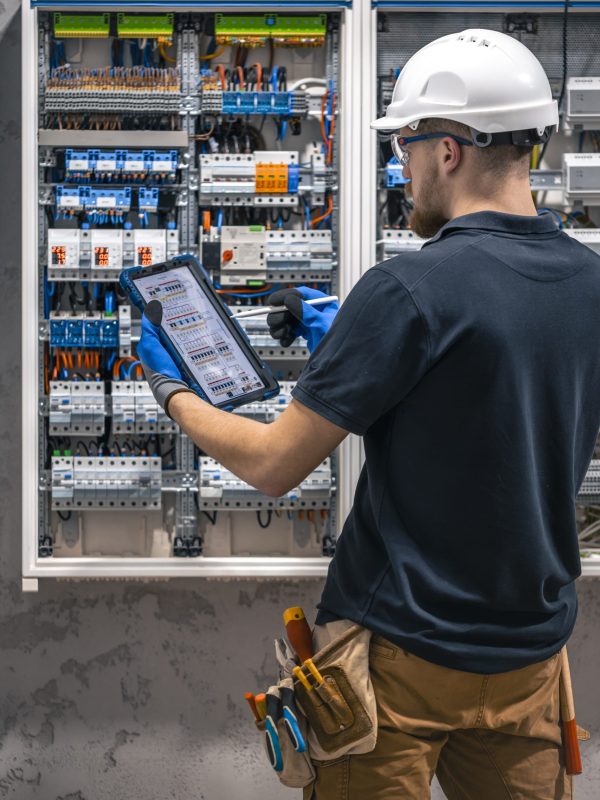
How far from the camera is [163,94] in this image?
251cm

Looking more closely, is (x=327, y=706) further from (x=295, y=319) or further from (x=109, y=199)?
(x=109, y=199)

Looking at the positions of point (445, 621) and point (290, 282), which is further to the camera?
point (290, 282)

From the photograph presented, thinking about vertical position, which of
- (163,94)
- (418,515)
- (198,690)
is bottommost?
(198,690)

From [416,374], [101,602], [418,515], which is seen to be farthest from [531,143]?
[101,602]

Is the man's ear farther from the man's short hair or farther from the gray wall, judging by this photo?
the gray wall

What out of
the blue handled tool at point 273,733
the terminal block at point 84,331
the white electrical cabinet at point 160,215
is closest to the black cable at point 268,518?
the white electrical cabinet at point 160,215

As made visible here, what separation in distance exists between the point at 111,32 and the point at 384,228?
971 mm

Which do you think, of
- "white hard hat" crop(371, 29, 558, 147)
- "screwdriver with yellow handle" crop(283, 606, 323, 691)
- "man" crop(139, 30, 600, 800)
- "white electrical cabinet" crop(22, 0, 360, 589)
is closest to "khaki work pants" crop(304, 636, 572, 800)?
"man" crop(139, 30, 600, 800)

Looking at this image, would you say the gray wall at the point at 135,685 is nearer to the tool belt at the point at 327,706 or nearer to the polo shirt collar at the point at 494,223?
the tool belt at the point at 327,706

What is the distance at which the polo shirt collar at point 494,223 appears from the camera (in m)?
1.29

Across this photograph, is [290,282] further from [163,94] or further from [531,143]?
[531,143]

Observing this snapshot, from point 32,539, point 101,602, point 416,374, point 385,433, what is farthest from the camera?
point 101,602

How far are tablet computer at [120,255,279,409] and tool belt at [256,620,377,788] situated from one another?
26.5 inches

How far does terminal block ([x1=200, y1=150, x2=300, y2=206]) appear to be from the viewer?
2533 millimetres
